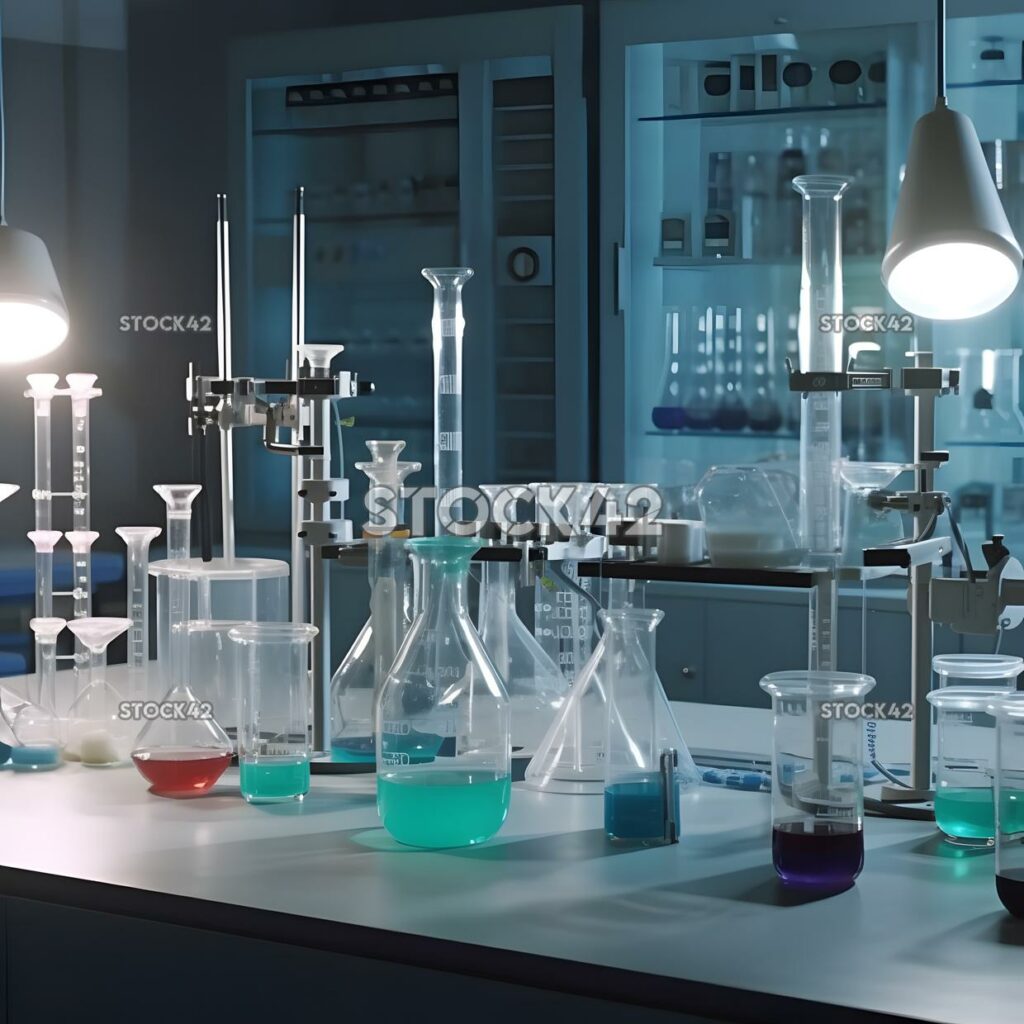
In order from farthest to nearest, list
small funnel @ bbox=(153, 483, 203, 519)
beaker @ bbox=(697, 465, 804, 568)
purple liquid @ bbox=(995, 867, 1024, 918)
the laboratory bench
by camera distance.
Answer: small funnel @ bbox=(153, 483, 203, 519) → beaker @ bbox=(697, 465, 804, 568) → purple liquid @ bbox=(995, 867, 1024, 918) → the laboratory bench

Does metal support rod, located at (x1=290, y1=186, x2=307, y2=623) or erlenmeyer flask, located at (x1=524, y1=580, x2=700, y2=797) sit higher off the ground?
metal support rod, located at (x1=290, y1=186, x2=307, y2=623)

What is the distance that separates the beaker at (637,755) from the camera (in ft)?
4.67

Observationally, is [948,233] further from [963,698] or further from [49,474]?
[49,474]

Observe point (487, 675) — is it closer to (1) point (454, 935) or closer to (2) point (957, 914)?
(1) point (454, 935)

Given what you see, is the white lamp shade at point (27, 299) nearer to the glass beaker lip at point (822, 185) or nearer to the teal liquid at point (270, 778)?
the teal liquid at point (270, 778)

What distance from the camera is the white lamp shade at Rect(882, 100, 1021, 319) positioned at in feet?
4.62

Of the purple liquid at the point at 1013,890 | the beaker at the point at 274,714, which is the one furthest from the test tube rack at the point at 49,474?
the purple liquid at the point at 1013,890

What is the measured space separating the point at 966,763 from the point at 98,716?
3.40ft

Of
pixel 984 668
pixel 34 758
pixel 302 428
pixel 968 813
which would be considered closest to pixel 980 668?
pixel 984 668

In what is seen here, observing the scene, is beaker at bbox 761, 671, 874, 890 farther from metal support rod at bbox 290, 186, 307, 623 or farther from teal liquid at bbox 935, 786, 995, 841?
metal support rod at bbox 290, 186, 307, 623

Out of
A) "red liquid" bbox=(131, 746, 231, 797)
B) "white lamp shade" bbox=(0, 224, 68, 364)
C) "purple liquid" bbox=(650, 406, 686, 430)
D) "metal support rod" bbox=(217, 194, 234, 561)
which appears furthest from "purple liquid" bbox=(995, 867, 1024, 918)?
"purple liquid" bbox=(650, 406, 686, 430)

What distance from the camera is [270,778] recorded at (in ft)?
5.26

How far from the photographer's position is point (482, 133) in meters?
3.97

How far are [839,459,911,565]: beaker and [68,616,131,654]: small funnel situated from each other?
0.88m
